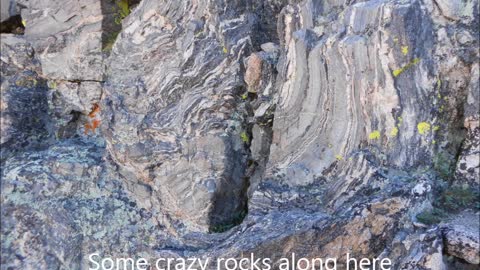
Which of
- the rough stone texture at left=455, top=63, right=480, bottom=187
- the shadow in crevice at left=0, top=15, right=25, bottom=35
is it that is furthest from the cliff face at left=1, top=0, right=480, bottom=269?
the shadow in crevice at left=0, top=15, right=25, bottom=35

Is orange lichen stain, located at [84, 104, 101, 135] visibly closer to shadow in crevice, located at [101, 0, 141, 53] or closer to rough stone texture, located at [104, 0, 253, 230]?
shadow in crevice, located at [101, 0, 141, 53]

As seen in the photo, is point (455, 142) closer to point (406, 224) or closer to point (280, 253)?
point (406, 224)

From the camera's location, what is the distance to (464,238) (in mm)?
4633

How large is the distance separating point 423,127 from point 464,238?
1.26m

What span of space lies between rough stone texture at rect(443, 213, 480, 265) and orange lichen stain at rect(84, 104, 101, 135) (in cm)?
573

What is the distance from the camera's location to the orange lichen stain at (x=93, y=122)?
26.1 feet

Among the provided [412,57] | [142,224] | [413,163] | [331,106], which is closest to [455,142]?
[413,163]

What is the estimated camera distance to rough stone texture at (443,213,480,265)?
459 cm

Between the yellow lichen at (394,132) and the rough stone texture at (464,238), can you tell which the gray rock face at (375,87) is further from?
the rough stone texture at (464,238)

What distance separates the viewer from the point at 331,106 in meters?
5.52

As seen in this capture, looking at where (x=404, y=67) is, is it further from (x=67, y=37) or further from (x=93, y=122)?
(x=67, y=37)

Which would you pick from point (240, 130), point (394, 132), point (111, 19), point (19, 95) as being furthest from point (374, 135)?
point (19, 95)

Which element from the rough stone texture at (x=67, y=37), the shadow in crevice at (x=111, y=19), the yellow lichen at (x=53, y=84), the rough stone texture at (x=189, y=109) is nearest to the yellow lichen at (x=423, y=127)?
the rough stone texture at (x=189, y=109)

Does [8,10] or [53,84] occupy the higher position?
[8,10]
